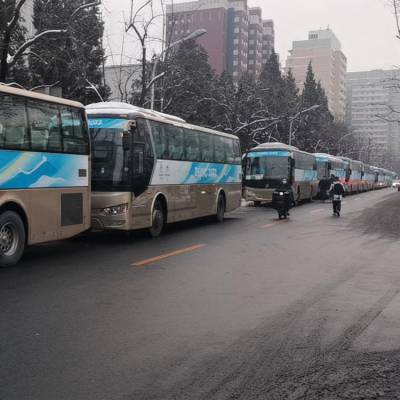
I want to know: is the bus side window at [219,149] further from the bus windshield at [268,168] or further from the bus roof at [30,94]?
the bus windshield at [268,168]

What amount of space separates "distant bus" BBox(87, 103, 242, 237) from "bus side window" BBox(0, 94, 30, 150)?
316cm

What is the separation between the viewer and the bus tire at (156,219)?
46.1 ft

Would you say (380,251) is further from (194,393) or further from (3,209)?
(194,393)

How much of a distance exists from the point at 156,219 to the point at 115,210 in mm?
1879

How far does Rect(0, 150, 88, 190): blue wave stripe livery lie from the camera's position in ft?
30.5

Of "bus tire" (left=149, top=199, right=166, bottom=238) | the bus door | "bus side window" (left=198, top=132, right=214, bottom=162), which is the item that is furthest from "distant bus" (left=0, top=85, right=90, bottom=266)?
"bus side window" (left=198, top=132, right=214, bottom=162)

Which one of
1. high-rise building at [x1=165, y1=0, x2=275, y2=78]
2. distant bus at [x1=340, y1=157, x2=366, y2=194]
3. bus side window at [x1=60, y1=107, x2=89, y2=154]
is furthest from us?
high-rise building at [x1=165, y1=0, x2=275, y2=78]

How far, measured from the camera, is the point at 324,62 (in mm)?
167250

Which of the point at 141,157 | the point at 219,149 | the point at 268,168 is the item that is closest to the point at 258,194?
the point at 268,168

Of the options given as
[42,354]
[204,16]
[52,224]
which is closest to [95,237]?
[52,224]

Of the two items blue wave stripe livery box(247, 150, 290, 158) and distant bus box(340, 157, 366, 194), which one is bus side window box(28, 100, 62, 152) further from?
distant bus box(340, 157, 366, 194)

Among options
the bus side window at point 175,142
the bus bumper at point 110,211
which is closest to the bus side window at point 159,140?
the bus side window at point 175,142

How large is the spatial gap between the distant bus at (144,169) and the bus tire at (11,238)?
304 cm

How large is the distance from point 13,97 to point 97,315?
190 inches
